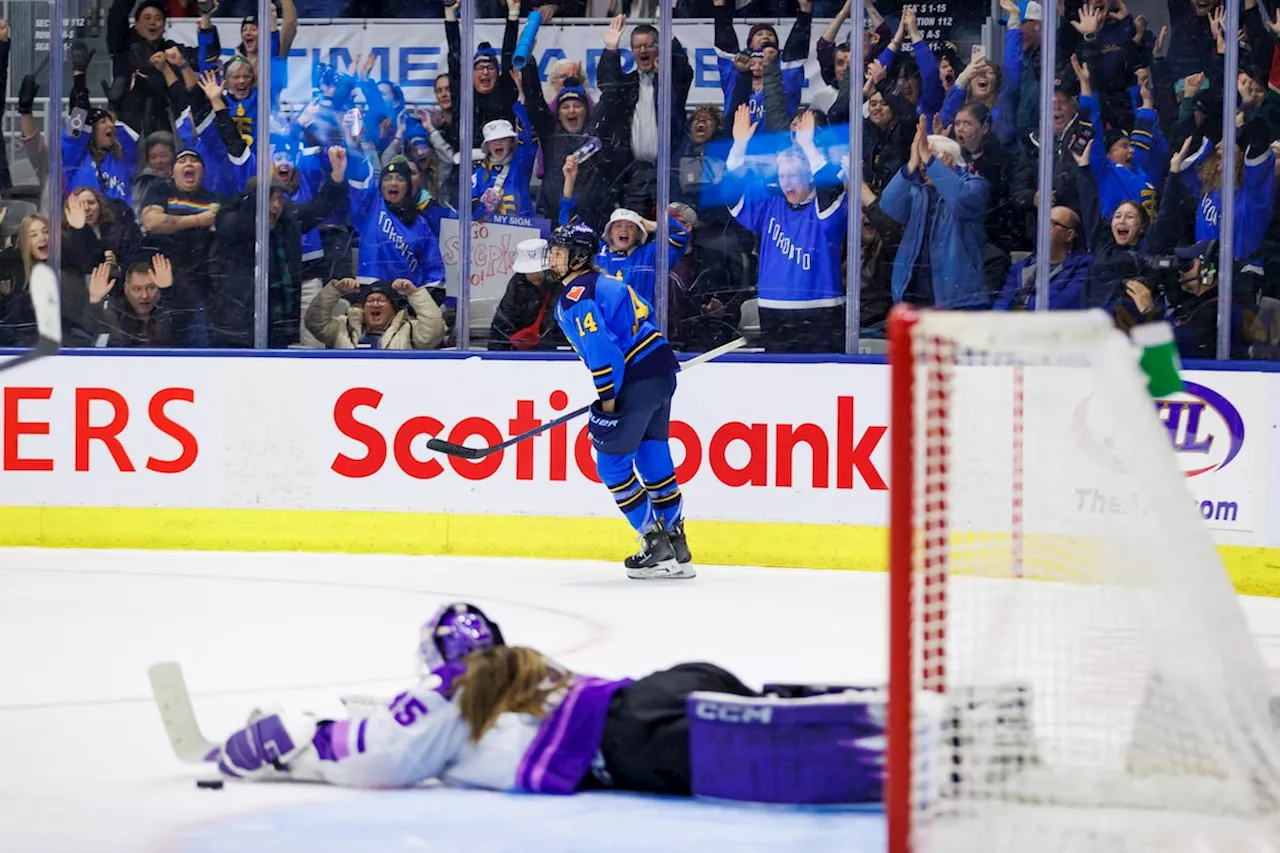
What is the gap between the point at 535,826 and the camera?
291 centimetres

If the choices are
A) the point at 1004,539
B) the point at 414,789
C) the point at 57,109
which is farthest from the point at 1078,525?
the point at 57,109

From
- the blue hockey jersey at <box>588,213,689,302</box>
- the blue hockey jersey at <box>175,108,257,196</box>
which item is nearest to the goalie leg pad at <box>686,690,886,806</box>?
the blue hockey jersey at <box>588,213,689,302</box>

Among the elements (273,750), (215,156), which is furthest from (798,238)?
(273,750)

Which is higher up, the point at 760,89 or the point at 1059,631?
the point at 760,89

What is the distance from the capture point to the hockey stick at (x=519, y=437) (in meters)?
6.65

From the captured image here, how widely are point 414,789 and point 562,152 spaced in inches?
198

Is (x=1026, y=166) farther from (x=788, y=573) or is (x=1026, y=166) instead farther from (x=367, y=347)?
(x=367, y=347)

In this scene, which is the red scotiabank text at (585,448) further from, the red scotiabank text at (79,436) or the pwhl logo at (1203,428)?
the pwhl logo at (1203,428)

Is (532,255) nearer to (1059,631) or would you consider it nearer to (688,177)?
(688,177)

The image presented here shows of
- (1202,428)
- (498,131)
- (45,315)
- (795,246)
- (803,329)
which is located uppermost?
(498,131)

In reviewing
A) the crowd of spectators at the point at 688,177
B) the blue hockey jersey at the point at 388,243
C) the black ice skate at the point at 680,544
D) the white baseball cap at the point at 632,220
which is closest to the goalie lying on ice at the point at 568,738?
the black ice skate at the point at 680,544

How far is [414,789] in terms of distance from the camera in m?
3.16

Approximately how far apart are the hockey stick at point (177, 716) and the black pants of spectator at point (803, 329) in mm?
4627

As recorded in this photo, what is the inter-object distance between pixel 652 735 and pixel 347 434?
4421 mm
